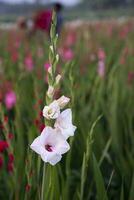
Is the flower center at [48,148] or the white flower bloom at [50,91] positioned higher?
the white flower bloom at [50,91]

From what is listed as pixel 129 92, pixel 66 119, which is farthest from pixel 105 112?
pixel 66 119

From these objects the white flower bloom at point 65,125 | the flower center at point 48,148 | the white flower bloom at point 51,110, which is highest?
the white flower bloom at point 51,110

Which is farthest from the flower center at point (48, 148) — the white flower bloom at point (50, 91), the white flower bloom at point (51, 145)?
the white flower bloom at point (50, 91)

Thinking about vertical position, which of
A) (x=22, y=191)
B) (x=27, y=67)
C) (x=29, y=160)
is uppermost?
(x=29, y=160)

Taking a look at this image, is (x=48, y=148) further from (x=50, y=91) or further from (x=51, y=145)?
(x=50, y=91)

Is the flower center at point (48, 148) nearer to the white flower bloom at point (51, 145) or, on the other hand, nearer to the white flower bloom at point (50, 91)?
the white flower bloom at point (51, 145)

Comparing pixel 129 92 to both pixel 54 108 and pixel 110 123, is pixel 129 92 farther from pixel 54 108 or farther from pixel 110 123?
pixel 54 108

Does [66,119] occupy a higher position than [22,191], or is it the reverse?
[66,119]

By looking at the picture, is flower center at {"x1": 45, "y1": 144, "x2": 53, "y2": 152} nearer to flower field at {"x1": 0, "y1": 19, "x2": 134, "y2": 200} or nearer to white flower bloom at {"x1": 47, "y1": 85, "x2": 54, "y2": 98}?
flower field at {"x1": 0, "y1": 19, "x2": 134, "y2": 200}

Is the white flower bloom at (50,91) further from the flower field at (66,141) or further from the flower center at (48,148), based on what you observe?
the flower center at (48,148)
